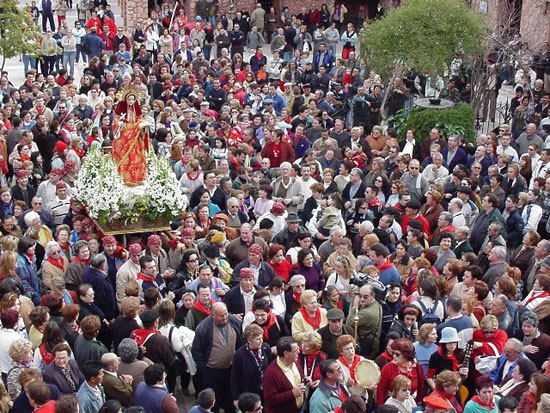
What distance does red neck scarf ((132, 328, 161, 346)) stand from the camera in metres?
10.5

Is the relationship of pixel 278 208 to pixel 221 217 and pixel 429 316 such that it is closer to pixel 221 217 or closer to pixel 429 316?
pixel 221 217

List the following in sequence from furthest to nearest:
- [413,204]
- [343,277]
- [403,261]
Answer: [413,204]
[403,261]
[343,277]

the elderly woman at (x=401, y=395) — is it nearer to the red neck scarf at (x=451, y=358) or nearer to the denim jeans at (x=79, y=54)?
the red neck scarf at (x=451, y=358)

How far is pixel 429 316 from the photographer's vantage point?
11.0 m

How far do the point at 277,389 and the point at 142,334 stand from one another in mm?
1705

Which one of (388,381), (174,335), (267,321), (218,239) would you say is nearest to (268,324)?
(267,321)

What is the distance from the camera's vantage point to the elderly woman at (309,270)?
12438 mm

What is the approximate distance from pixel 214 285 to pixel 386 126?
1123 cm

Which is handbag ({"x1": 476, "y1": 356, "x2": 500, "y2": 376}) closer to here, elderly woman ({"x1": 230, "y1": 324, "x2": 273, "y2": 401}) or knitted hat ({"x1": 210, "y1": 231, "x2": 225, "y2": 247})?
elderly woman ({"x1": 230, "y1": 324, "x2": 273, "y2": 401})

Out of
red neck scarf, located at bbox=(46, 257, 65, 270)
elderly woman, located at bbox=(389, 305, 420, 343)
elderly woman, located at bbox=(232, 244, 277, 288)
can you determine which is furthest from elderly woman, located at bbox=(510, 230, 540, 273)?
red neck scarf, located at bbox=(46, 257, 65, 270)

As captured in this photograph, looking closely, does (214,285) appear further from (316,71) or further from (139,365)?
(316,71)

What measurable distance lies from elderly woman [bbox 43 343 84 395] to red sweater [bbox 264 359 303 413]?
180cm

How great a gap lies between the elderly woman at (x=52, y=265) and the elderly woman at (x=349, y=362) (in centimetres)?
408

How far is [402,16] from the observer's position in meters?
22.2
